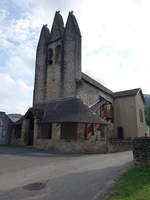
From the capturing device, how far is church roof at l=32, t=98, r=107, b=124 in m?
19.8

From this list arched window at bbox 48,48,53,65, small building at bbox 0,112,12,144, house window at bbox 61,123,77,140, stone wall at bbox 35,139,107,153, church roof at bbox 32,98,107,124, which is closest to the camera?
stone wall at bbox 35,139,107,153

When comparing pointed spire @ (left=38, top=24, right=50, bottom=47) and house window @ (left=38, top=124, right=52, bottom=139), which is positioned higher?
pointed spire @ (left=38, top=24, right=50, bottom=47)

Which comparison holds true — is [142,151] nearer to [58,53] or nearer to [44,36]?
[58,53]

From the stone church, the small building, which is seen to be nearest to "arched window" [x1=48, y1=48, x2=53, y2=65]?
the stone church

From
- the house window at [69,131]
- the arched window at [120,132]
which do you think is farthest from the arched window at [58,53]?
the arched window at [120,132]

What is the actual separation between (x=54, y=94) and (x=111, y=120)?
11271 mm

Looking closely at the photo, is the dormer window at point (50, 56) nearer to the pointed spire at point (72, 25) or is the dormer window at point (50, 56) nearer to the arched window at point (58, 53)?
the arched window at point (58, 53)

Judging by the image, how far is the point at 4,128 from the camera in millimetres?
27938

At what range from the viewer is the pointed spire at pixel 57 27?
91.9ft

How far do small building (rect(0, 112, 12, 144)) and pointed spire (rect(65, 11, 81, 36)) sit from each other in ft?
53.2

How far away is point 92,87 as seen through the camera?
1069 inches

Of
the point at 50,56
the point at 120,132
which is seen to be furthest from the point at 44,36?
the point at 120,132

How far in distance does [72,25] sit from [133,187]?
80.7 feet

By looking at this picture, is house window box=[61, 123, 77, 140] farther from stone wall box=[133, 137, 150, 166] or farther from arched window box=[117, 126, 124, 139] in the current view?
arched window box=[117, 126, 124, 139]
